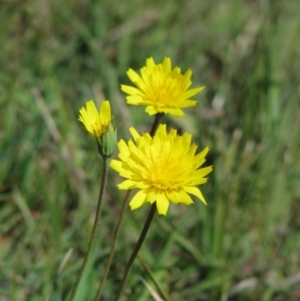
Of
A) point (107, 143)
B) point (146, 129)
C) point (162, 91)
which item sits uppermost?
point (146, 129)

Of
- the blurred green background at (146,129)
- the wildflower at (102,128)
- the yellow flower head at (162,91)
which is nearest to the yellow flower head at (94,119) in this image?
the wildflower at (102,128)

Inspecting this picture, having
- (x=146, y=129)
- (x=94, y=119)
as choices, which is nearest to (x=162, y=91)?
(x=94, y=119)

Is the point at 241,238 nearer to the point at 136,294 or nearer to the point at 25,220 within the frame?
the point at 136,294

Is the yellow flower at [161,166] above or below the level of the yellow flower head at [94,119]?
below

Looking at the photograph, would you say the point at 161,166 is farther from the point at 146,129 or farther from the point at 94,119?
the point at 146,129

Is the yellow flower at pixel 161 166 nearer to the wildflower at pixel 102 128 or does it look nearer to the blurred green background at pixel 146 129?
the wildflower at pixel 102 128

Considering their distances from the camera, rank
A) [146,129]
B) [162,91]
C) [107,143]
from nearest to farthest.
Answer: [107,143], [162,91], [146,129]
